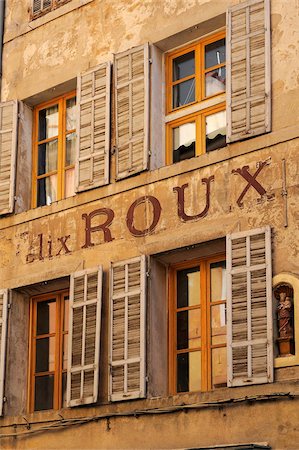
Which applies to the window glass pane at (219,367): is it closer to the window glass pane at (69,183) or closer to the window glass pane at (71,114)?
the window glass pane at (69,183)

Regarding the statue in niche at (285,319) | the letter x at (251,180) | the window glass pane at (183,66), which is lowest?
the statue in niche at (285,319)

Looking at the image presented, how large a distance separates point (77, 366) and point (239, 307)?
2.26m

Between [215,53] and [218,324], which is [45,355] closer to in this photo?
[218,324]

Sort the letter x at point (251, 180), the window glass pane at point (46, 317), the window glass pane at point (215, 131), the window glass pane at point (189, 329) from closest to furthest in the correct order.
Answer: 1. the letter x at point (251, 180)
2. the window glass pane at point (189, 329)
3. the window glass pane at point (215, 131)
4. the window glass pane at point (46, 317)

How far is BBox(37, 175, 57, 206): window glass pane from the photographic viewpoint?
15.6 m

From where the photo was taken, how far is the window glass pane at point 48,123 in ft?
52.0

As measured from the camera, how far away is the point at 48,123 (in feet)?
52.4

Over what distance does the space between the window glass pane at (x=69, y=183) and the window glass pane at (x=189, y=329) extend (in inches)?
94.5

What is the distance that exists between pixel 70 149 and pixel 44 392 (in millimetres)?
3014

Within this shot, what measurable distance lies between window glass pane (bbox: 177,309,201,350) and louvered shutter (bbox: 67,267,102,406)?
917 millimetres

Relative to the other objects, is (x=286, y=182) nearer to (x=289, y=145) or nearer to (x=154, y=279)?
(x=289, y=145)

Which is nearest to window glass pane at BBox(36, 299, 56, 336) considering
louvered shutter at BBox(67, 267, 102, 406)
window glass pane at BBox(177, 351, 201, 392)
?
louvered shutter at BBox(67, 267, 102, 406)

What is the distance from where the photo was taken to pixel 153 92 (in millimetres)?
14500

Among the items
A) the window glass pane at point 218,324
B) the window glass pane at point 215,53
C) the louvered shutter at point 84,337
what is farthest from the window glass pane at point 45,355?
the window glass pane at point 215,53
